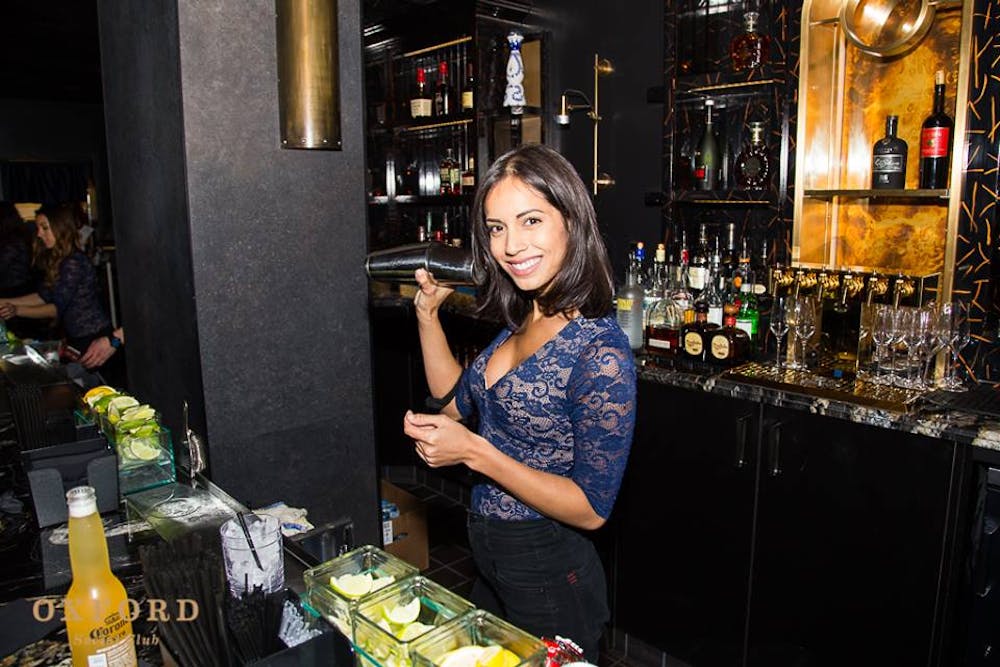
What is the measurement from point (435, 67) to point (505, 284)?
3.52 metres

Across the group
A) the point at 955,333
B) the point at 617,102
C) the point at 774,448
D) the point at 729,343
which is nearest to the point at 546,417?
the point at 774,448

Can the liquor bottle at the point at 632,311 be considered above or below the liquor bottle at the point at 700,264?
below

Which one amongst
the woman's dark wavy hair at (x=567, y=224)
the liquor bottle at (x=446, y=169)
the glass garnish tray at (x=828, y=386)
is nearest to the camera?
the woman's dark wavy hair at (x=567, y=224)

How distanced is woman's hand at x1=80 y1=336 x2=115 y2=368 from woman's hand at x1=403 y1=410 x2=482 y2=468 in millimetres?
3588

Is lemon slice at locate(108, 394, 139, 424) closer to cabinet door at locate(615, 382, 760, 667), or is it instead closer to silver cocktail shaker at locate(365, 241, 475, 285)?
silver cocktail shaker at locate(365, 241, 475, 285)

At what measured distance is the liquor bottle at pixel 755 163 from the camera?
314 centimetres

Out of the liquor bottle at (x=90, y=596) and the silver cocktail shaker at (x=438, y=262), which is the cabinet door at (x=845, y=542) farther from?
the liquor bottle at (x=90, y=596)

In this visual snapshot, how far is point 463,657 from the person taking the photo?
95cm

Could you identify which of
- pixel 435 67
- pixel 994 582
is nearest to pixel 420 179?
pixel 435 67

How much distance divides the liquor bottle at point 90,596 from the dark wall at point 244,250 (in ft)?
3.48

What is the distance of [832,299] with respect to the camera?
2.87 metres

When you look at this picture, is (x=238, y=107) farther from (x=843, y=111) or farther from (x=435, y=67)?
(x=435, y=67)

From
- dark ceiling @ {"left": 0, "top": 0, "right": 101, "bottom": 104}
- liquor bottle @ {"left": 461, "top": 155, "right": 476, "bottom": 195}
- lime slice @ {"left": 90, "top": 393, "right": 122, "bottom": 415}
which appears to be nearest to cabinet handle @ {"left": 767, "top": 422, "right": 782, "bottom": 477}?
lime slice @ {"left": 90, "top": 393, "right": 122, "bottom": 415}

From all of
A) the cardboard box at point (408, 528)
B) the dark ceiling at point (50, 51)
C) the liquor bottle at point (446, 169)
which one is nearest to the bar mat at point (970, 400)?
the cardboard box at point (408, 528)
